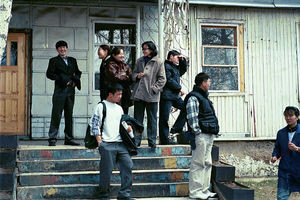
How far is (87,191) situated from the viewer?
6641 millimetres

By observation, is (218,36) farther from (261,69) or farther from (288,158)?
(288,158)

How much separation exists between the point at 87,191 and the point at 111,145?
43.2 inches

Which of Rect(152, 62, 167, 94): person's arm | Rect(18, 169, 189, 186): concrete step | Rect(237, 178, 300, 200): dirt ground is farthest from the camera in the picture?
Rect(237, 178, 300, 200): dirt ground

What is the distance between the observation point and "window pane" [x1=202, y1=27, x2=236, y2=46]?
11070mm

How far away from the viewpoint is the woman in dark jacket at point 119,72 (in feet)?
22.9

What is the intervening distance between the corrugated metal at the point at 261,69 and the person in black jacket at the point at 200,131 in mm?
4268

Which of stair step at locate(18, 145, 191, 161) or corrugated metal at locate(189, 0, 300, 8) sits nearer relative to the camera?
stair step at locate(18, 145, 191, 161)

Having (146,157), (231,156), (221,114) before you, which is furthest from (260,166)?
(146,157)

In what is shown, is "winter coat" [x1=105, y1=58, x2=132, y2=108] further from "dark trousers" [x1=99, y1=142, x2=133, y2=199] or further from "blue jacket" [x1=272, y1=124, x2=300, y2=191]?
"blue jacket" [x1=272, y1=124, x2=300, y2=191]

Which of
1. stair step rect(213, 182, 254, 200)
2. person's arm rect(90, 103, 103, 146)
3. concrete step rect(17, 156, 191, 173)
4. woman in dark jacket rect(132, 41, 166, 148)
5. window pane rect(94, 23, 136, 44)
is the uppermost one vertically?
window pane rect(94, 23, 136, 44)

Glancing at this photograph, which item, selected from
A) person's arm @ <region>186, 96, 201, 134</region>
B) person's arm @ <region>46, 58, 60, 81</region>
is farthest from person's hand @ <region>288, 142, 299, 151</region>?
person's arm @ <region>46, 58, 60, 81</region>

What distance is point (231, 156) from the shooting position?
34.9 ft

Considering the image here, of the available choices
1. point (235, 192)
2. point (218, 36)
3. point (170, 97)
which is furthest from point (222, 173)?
point (218, 36)

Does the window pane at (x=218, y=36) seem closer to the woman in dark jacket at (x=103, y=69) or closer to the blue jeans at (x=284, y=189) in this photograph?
the woman in dark jacket at (x=103, y=69)
